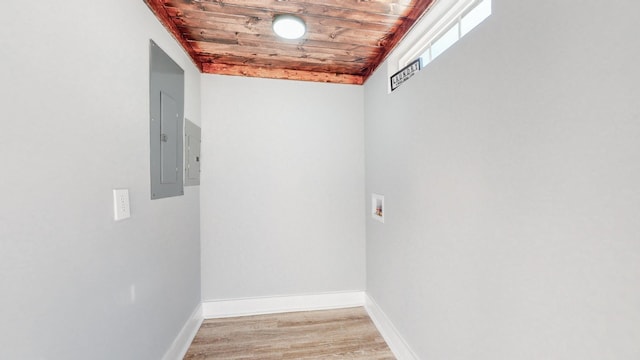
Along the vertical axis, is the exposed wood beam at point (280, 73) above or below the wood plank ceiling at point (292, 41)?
below

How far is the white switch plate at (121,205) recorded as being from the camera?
1.11m

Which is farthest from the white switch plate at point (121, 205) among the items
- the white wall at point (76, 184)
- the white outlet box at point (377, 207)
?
the white outlet box at point (377, 207)

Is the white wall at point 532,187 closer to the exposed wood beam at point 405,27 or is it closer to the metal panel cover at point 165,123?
the exposed wood beam at point 405,27

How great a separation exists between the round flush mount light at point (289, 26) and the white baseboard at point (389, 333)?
2298 millimetres

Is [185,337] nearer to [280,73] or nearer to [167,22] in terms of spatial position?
[167,22]

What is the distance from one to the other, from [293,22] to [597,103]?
1575 millimetres

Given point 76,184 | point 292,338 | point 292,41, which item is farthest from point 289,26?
point 292,338

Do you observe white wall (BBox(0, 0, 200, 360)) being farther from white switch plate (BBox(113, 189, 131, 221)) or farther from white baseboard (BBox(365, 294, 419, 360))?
white baseboard (BBox(365, 294, 419, 360))

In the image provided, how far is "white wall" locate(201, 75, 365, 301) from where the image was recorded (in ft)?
7.52

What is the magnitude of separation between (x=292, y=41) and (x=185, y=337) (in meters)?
2.45

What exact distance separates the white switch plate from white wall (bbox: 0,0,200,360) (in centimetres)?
3

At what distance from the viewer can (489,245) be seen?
1033mm

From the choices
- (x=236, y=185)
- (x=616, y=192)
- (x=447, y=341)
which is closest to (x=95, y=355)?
(x=236, y=185)

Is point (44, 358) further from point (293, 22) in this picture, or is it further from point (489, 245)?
point (293, 22)
